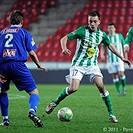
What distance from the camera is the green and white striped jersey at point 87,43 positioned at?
7.57 m

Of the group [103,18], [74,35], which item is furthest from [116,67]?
[103,18]

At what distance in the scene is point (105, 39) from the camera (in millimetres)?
7648

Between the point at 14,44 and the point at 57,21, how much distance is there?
54.1ft

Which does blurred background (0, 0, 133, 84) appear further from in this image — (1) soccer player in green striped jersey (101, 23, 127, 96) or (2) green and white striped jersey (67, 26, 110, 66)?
(2) green and white striped jersey (67, 26, 110, 66)

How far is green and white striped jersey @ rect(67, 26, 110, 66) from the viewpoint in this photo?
7.57 m

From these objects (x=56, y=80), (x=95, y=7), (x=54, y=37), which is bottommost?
(x=56, y=80)

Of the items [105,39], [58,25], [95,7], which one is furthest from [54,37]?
[105,39]

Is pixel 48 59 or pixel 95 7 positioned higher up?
pixel 95 7

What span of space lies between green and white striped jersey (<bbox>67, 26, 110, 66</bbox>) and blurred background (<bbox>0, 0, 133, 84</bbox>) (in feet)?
36.7

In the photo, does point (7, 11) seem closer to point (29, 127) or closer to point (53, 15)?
point (53, 15)

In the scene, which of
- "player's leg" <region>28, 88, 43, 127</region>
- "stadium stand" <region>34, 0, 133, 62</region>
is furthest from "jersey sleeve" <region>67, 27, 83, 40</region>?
"stadium stand" <region>34, 0, 133, 62</region>

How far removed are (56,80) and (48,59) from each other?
1.47m

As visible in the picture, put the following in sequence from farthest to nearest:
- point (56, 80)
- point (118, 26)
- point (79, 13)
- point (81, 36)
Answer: point (79, 13), point (118, 26), point (56, 80), point (81, 36)

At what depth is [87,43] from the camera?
7594 mm
